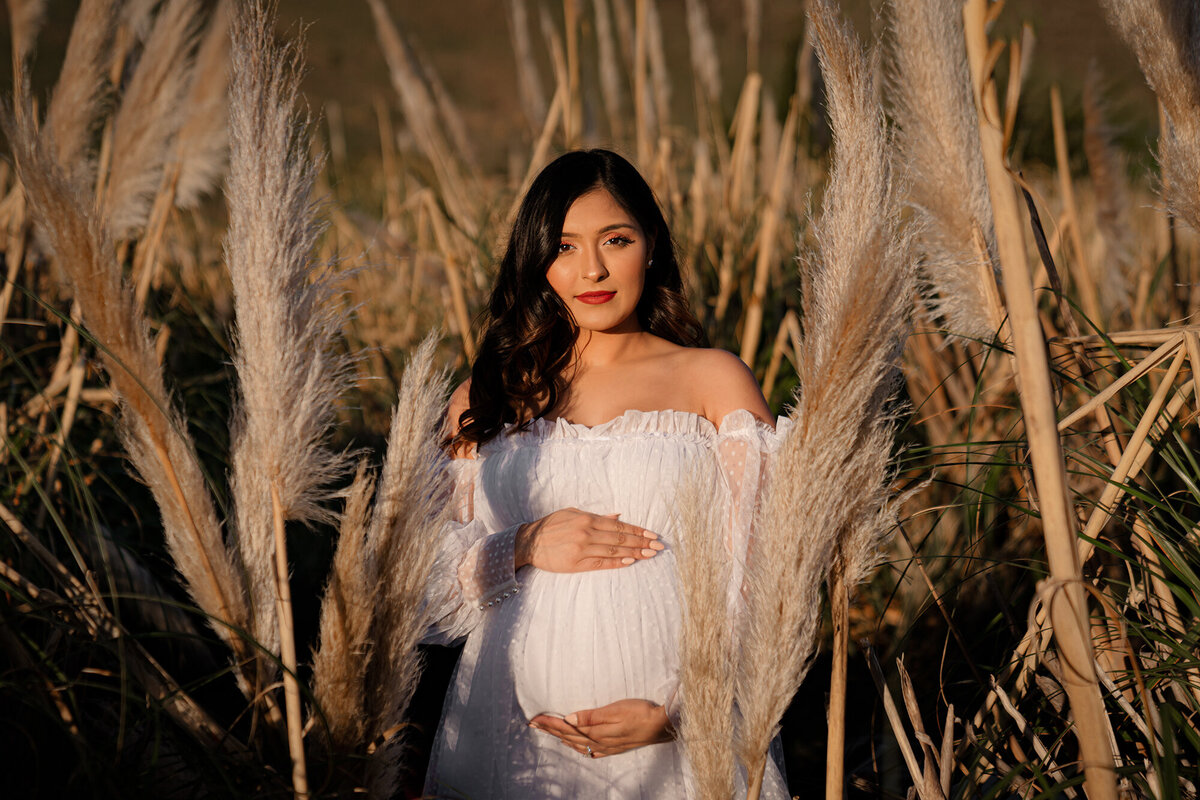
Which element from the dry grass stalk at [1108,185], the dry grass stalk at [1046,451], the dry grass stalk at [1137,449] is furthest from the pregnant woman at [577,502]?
the dry grass stalk at [1108,185]

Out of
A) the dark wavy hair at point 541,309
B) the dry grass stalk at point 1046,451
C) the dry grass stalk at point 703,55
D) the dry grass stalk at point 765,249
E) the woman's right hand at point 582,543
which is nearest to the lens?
the dry grass stalk at point 1046,451

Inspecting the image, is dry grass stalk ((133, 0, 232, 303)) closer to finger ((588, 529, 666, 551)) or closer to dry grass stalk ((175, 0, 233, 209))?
dry grass stalk ((175, 0, 233, 209))

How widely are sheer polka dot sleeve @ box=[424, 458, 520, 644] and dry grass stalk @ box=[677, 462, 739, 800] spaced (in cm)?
72

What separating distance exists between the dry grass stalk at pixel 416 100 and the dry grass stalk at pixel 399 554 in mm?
1711

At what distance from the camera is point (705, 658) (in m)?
0.96

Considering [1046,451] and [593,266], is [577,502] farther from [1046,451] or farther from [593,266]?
[1046,451]

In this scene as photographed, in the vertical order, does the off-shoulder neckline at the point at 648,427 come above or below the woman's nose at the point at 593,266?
below

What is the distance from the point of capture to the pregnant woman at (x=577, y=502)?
1.58 m

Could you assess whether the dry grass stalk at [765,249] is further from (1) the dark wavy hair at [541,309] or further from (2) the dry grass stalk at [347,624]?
(2) the dry grass stalk at [347,624]

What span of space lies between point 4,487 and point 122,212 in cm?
67

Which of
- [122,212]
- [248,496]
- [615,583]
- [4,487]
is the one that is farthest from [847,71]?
[4,487]

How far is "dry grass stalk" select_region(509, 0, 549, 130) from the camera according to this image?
2.84m

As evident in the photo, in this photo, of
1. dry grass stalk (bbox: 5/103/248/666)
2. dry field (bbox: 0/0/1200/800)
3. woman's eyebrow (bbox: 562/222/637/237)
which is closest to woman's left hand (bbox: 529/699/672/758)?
dry field (bbox: 0/0/1200/800)

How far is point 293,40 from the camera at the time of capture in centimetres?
106
